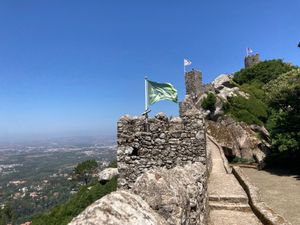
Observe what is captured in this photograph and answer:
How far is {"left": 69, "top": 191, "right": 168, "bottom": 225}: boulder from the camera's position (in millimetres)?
2221

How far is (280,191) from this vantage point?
13547mm

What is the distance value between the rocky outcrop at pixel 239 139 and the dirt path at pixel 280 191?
4.03 m

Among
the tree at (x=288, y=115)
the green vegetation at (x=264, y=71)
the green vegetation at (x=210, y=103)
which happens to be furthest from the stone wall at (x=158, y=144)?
the green vegetation at (x=264, y=71)

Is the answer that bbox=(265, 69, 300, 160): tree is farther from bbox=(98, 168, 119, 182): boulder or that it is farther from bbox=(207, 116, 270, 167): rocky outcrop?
bbox=(98, 168, 119, 182): boulder

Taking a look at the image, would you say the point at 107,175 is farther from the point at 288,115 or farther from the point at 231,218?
the point at 231,218

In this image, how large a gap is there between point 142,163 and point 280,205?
570 cm

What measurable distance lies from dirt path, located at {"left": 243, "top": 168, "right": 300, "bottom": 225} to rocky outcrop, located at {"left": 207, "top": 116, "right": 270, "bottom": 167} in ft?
13.2

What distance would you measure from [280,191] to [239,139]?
12.9 metres

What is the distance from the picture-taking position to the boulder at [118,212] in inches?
87.4

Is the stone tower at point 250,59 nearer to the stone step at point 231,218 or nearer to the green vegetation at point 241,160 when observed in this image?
the green vegetation at point 241,160

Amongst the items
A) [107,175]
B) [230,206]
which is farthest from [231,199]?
[107,175]

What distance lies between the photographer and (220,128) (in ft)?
92.2

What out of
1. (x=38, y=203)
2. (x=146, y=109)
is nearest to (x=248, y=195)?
(x=146, y=109)

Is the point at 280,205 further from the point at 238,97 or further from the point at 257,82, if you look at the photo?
the point at 257,82
